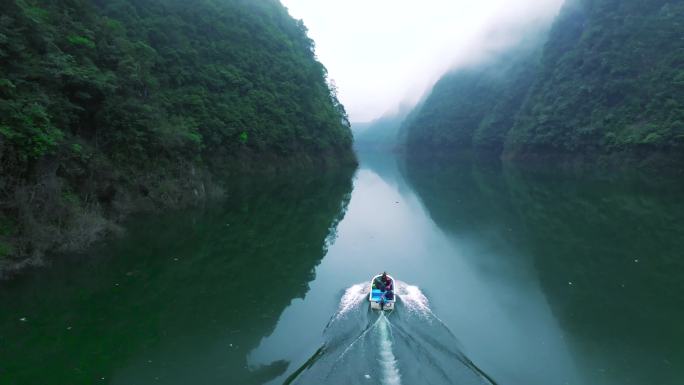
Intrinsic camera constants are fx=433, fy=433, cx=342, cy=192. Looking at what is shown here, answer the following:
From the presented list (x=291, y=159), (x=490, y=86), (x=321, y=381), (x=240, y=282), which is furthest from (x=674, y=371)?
(x=490, y=86)

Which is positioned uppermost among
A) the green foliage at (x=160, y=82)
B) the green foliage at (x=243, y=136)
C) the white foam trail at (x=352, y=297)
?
the green foliage at (x=160, y=82)

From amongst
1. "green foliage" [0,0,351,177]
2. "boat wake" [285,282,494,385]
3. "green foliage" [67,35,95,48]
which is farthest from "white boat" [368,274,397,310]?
"green foliage" [67,35,95,48]

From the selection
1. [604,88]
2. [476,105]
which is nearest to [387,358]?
[604,88]

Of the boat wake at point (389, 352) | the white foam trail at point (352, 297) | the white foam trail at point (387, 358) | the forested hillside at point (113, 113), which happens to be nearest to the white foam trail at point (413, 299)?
the boat wake at point (389, 352)

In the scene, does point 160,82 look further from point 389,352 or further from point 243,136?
point 389,352

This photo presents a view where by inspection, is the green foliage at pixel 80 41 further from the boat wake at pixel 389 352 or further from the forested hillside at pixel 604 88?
the forested hillside at pixel 604 88

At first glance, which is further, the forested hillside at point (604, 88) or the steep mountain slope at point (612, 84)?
the forested hillside at point (604, 88)

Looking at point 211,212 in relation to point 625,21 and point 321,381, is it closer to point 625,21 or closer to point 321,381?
point 321,381

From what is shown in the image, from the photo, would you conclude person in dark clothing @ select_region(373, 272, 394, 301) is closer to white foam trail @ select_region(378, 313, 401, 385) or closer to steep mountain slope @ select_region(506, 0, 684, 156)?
white foam trail @ select_region(378, 313, 401, 385)
